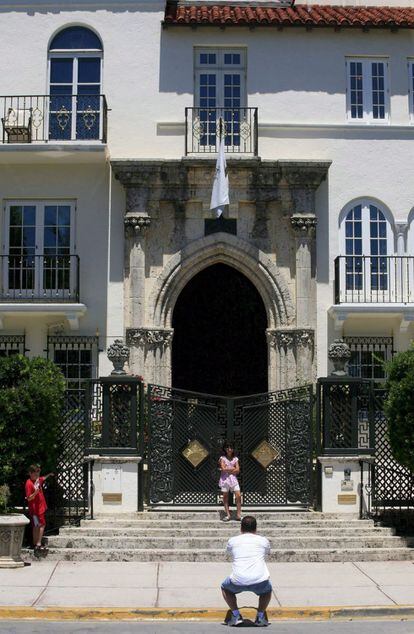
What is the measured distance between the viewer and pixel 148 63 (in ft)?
78.1

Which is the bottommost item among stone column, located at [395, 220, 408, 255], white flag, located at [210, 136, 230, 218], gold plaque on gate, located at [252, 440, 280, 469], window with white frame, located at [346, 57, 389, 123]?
gold plaque on gate, located at [252, 440, 280, 469]

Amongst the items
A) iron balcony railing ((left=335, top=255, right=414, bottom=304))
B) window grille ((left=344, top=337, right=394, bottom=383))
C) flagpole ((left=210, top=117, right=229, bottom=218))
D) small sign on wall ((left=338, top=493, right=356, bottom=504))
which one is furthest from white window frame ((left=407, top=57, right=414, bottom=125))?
small sign on wall ((left=338, top=493, right=356, bottom=504))

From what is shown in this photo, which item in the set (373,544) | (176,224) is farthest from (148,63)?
(373,544)

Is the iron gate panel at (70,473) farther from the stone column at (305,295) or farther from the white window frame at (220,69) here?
the white window frame at (220,69)

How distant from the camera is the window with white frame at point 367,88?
24.0m

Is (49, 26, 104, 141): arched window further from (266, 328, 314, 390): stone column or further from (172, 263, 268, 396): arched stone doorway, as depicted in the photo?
(266, 328, 314, 390): stone column

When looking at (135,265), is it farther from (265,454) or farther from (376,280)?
(265,454)

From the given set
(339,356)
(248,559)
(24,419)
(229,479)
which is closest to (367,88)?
(339,356)

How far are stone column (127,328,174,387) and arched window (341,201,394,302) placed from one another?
4386mm

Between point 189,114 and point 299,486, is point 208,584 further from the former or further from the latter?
point 189,114

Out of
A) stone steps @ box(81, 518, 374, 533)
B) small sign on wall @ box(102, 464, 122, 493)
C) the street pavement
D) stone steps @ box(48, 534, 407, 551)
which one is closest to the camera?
the street pavement

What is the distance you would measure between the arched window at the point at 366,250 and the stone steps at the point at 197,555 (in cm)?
846

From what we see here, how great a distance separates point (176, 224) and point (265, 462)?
761 centimetres

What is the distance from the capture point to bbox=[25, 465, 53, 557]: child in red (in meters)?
15.7
